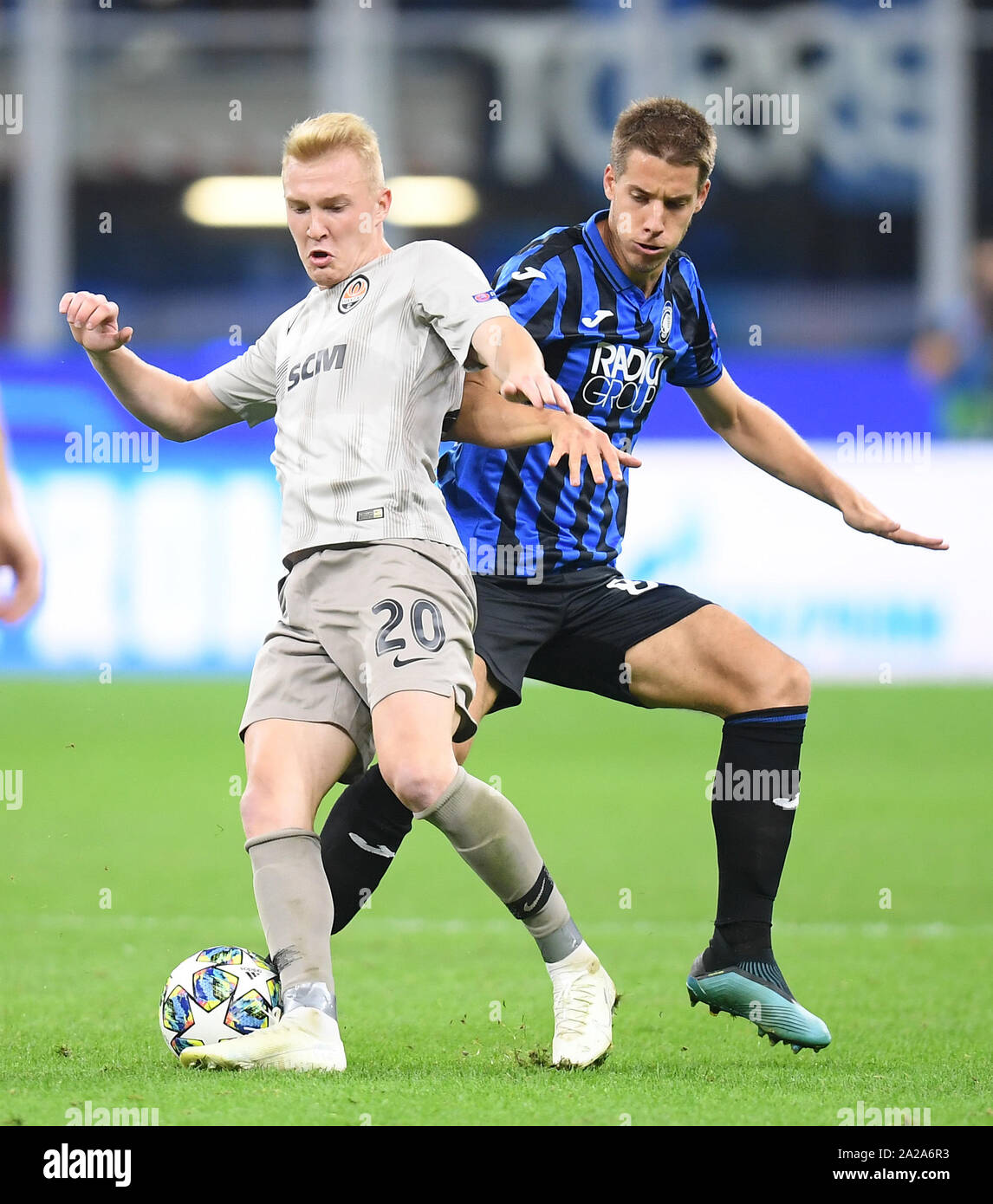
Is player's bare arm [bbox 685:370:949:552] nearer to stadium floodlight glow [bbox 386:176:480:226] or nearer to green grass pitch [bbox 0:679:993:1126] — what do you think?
green grass pitch [bbox 0:679:993:1126]

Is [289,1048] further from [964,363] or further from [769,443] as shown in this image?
[964,363]

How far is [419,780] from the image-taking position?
11.7 feet

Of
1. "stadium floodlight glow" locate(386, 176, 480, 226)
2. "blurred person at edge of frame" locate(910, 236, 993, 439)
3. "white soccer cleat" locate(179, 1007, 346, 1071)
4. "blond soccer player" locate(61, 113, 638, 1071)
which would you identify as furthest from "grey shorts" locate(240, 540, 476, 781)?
"stadium floodlight glow" locate(386, 176, 480, 226)

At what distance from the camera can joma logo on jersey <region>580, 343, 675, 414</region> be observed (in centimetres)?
430

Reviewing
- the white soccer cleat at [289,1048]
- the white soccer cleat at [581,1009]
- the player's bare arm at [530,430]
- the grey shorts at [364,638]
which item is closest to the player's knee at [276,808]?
the grey shorts at [364,638]

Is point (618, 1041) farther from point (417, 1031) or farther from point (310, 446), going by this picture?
point (310, 446)

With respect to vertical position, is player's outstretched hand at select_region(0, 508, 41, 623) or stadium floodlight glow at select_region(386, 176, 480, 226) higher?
stadium floodlight glow at select_region(386, 176, 480, 226)

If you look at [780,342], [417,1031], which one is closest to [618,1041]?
[417,1031]

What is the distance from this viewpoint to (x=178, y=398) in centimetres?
411

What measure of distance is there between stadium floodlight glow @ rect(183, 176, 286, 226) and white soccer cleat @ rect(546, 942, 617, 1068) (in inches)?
593

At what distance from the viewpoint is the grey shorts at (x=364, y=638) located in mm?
3674

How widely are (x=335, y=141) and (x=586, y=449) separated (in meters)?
0.94

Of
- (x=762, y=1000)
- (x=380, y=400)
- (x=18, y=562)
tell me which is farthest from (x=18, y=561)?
(x=762, y=1000)
